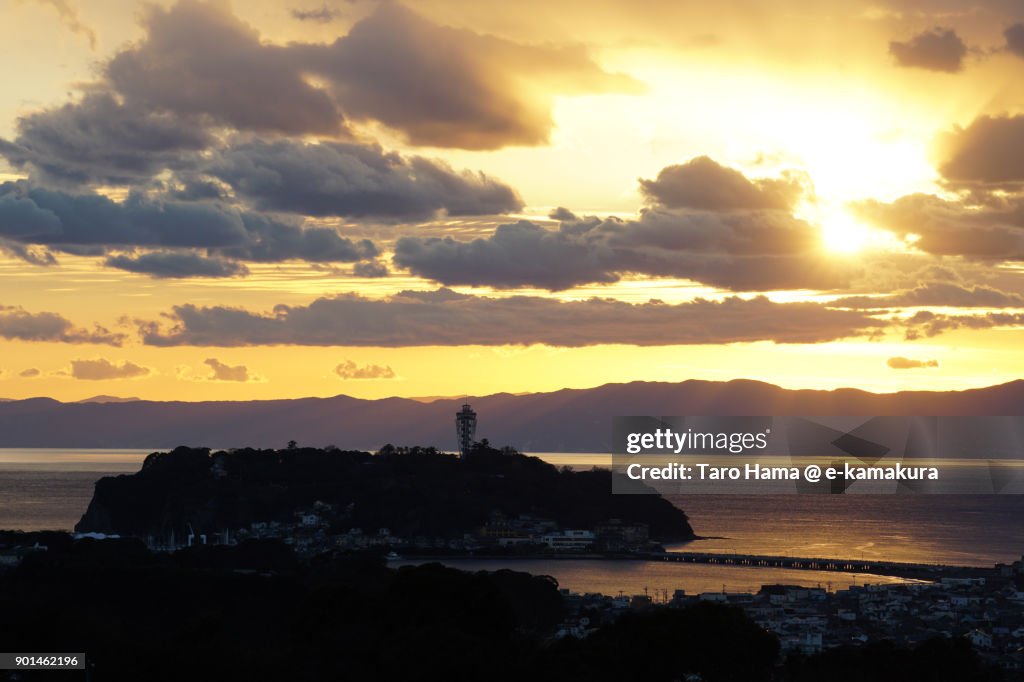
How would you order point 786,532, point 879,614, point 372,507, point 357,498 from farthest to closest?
point 786,532 < point 357,498 < point 372,507 < point 879,614

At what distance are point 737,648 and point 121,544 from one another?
45.7m

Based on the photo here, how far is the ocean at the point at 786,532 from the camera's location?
8012cm

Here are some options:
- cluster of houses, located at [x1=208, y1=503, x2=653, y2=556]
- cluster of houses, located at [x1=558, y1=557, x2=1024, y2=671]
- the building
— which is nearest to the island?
cluster of houses, located at [x1=208, y1=503, x2=653, y2=556]

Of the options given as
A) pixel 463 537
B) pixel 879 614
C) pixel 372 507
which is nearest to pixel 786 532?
pixel 463 537

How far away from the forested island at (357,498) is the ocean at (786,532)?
7.71 m

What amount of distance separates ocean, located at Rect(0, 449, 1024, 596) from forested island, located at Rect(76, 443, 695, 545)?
7712 mm

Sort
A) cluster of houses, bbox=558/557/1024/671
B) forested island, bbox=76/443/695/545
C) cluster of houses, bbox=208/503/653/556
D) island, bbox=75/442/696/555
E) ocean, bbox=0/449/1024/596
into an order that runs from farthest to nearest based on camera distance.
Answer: forested island, bbox=76/443/695/545 < island, bbox=75/442/696/555 < cluster of houses, bbox=208/503/653/556 < ocean, bbox=0/449/1024/596 < cluster of houses, bbox=558/557/1024/671

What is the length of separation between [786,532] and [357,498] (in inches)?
1360

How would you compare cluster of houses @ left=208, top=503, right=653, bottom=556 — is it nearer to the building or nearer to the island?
the island

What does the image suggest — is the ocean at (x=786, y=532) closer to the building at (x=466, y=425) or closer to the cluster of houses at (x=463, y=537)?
the cluster of houses at (x=463, y=537)

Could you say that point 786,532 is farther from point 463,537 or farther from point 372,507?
point 372,507

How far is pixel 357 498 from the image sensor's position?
110812 mm

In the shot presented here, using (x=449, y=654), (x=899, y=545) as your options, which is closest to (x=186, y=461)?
(x=899, y=545)

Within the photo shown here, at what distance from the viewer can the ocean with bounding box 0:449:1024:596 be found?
8012cm
